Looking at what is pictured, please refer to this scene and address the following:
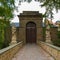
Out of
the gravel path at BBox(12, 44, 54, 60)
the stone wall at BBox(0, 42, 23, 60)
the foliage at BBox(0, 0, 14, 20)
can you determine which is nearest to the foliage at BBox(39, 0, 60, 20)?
the gravel path at BBox(12, 44, 54, 60)

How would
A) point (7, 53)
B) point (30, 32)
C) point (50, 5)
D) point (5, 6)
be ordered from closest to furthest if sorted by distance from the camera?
point (7, 53) → point (50, 5) → point (5, 6) → point (30, 32)

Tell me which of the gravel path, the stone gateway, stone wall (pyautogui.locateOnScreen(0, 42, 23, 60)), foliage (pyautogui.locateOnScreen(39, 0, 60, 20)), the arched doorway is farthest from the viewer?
the arched doorway

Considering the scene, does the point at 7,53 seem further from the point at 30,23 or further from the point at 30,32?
the point at 30,23

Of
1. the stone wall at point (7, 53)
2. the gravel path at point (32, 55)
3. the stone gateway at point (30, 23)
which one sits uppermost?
the stone gateway at point (30, 23)

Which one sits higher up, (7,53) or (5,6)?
(5,6)

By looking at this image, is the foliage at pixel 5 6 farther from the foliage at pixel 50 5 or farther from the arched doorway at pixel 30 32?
the arched doorway at pixel 30 32

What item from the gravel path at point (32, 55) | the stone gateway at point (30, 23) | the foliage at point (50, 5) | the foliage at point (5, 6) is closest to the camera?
the gravel path at point (32, 55)

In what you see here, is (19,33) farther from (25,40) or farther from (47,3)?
(47,3)

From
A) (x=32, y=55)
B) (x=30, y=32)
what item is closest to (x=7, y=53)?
(x=32, y=55)

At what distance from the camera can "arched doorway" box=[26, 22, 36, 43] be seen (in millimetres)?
44812

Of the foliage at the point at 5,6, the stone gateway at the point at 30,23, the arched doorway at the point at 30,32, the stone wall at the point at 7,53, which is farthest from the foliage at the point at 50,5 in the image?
the arched doorway at the point at 30,32

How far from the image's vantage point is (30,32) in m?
44.8

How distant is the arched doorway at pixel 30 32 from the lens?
4481cm

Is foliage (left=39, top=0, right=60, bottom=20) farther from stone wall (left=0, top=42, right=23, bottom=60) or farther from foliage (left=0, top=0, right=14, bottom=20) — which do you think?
foliage (left=0, top=0, right=14, bottom=20)
